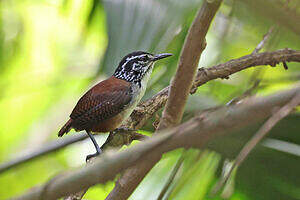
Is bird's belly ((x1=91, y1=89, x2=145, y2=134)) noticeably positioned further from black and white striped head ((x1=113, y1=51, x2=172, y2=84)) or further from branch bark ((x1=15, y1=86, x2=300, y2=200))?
branch bark ((x1=15, y1=86, x2=300, y2=200))

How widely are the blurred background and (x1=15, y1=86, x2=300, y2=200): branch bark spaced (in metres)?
0.10

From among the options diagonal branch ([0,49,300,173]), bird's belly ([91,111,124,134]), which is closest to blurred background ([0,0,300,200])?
diagonal branch ([0,49,300,173])

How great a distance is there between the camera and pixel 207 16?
1.09m

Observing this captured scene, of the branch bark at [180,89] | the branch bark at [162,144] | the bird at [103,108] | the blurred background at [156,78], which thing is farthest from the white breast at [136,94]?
the branch bark at [162,144]

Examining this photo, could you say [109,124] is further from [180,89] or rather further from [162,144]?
[162,144]

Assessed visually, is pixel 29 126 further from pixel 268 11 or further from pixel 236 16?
pixel 268 11

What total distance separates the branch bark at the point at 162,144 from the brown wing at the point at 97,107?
191 centimetres

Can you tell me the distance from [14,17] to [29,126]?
4.02ft

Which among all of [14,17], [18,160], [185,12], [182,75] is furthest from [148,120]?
[14,17]

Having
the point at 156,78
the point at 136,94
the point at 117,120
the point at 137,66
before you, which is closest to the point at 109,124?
the point at 117,120

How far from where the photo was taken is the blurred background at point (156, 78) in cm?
107

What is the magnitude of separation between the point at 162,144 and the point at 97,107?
1976 millimetres

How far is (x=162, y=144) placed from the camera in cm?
65

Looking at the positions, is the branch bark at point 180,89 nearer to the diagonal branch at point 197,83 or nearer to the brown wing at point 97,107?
the diagonal branch at point 197,83
